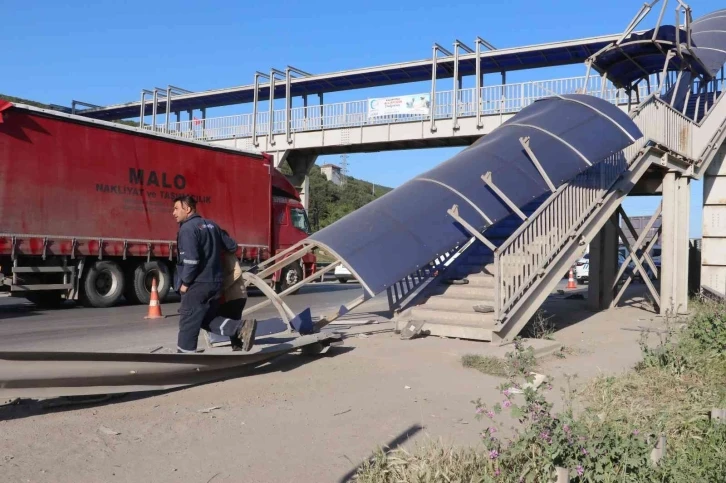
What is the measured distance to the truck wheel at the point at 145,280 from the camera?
16266 millimetres

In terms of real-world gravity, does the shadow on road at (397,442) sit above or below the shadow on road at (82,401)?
below

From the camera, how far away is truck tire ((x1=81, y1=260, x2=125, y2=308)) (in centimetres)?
1525

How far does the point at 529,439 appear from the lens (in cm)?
383

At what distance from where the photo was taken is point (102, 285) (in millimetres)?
15742

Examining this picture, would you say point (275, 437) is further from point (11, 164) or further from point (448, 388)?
point (11, 164)

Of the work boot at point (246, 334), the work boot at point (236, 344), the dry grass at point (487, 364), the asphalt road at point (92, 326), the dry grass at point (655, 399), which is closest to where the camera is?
the dry grass at point (655, 399)

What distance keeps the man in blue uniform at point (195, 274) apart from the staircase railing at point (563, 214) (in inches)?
147

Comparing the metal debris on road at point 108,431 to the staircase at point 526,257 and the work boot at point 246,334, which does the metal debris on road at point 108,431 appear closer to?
the work boot at point 246,334

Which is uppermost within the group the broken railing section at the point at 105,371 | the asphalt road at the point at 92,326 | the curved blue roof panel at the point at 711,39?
the curved blue roof panel at the point at 711,39

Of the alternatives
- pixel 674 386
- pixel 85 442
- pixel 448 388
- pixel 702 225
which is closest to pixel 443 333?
pixel 448 388

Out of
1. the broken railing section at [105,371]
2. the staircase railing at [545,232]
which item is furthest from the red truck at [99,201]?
the broken railing section at [105,371]

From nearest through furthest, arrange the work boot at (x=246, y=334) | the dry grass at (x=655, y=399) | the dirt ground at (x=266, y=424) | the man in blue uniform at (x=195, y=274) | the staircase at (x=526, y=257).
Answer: the dirt ground at (x=266, y=424), the dry grass at (x=655, y=399), the man in blue uniform at (x=195, y=274), the work boot at (x=246, y=334), the staircase at (x=526, y=257)

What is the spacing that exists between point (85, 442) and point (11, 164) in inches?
418

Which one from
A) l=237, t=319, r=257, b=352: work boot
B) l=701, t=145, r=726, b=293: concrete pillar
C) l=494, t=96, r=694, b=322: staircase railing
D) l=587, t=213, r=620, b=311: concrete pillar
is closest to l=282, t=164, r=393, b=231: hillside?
l=587, t=213, r=620, b=311: concrete pillar
